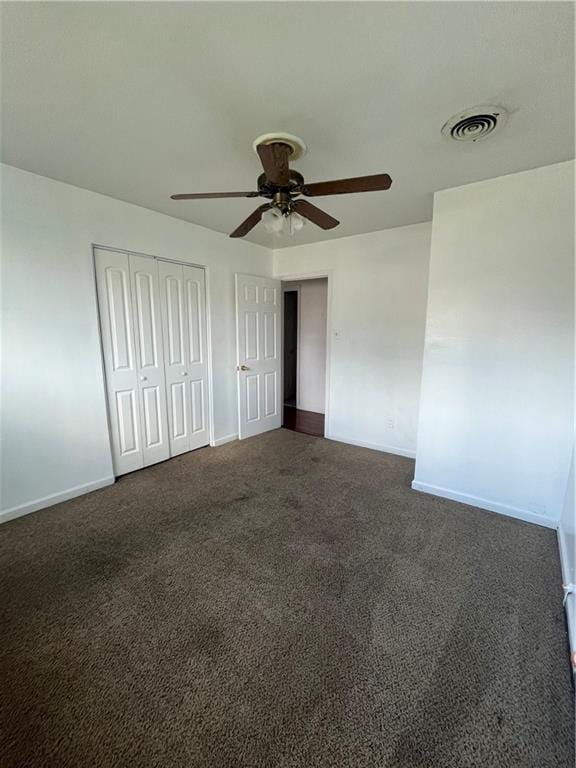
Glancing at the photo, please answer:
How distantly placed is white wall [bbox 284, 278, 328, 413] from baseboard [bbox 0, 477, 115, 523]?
3.33m

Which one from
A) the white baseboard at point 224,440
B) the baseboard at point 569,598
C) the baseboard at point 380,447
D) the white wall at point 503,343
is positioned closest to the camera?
the baseboard at point 569,598

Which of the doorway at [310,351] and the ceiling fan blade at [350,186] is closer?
the ceiling fan blade at [350,186]

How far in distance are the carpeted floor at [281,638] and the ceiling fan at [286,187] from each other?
6.81 ft

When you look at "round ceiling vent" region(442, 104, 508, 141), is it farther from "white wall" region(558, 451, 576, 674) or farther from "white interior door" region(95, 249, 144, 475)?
"white interior door" region(95, 249, 144, 475)

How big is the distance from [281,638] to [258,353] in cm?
318

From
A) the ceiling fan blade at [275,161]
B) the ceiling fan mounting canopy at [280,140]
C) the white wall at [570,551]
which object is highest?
the ceiling fan mounting canopy at [280,140]

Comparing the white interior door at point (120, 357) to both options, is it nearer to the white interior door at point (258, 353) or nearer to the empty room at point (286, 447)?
the empty room at point (286, 447)

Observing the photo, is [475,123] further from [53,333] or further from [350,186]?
[53,333]

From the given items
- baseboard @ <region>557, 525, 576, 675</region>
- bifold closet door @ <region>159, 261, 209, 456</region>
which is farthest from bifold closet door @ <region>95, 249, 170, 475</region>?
baseboard @ <region>557, 525, 576, 675</region>

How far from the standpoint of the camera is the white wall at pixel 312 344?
534cm

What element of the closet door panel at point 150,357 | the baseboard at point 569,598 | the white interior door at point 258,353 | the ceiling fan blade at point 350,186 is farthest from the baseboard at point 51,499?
the baseboard at point 569,598

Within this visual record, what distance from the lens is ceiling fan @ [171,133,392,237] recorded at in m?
1.49

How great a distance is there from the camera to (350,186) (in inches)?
63.0

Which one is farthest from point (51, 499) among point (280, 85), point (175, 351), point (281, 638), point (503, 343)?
point (503, 343)
